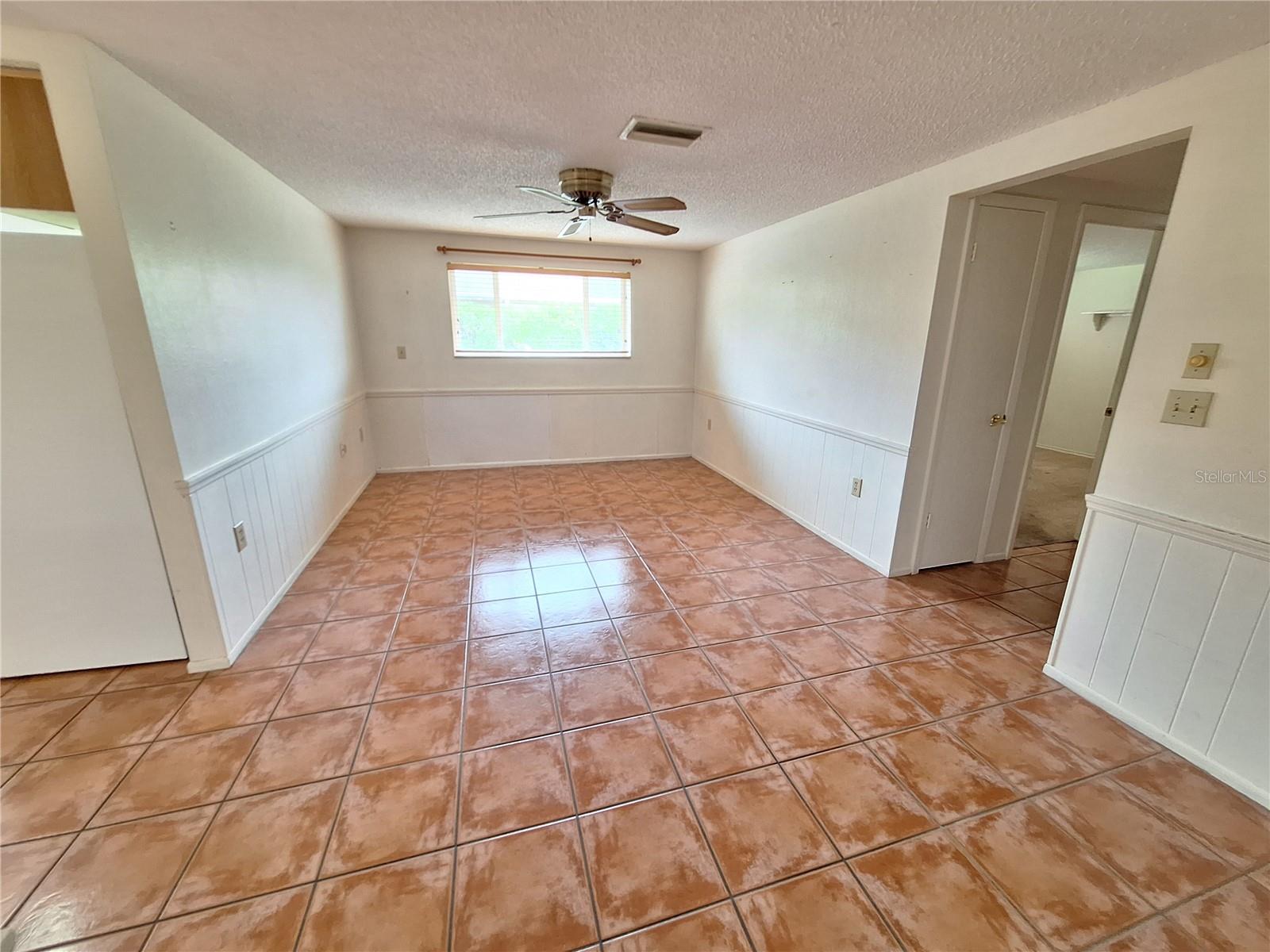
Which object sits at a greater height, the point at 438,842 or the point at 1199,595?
the point at 1199,595

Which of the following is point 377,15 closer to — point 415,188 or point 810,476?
point 415,188

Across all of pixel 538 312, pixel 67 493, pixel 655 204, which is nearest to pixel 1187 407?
pixel 655 204

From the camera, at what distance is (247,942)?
1.12 meters

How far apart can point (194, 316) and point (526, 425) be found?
310 cm

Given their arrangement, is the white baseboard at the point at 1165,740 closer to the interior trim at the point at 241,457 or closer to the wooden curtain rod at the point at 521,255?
the interior trim at the point at 241,457

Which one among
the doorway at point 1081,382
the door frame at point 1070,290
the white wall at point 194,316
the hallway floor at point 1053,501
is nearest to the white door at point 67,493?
the white wall at point 194,316

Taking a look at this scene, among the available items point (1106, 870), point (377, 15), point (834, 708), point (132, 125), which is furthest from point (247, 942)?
point (132, 125)

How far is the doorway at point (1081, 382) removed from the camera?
3.65 m

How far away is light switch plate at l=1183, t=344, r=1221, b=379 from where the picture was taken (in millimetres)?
1512

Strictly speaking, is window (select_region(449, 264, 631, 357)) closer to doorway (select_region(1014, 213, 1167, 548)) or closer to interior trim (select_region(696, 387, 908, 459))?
interior trim (select_region(696, 387, 908, 459))

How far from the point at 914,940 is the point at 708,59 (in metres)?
2.39

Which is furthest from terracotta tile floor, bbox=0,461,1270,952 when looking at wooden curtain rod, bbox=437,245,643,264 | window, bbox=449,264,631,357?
wooden curtain rod, bbox=437,245,643,264

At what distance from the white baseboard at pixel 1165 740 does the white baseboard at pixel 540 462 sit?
380 centimetres

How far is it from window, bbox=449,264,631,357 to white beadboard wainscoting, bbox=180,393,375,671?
154 centimetres
